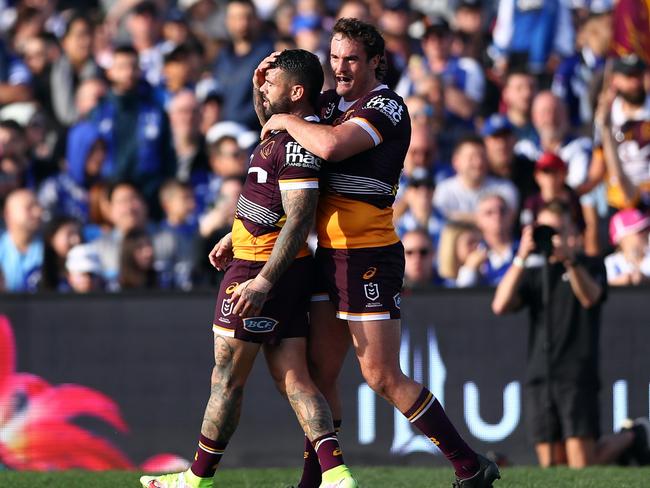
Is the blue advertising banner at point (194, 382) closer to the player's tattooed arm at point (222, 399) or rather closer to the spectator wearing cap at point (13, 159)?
the spectator wearing cap at point (13, 159)

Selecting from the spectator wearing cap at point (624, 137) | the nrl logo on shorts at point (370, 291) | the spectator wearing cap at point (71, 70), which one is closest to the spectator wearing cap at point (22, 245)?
the spectator wearing cap at point (71, 70)

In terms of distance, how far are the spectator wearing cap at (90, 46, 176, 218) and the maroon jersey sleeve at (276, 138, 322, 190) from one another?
615 centimetres

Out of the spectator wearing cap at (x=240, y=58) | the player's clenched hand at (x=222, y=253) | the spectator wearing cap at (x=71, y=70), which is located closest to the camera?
the player's clenched hand at (x=222, y=253)

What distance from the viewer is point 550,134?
452 inches

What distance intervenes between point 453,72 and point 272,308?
6.73 meters

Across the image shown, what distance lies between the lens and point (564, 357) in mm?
A: 8852

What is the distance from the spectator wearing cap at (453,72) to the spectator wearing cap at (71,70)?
11.0 feet

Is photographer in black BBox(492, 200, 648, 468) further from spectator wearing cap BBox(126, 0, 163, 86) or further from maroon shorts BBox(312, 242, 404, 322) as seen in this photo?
spectator wearing cap BBox(126, 0, 163, 86)

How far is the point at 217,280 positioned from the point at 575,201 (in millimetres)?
2826

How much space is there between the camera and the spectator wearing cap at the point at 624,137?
420 inches

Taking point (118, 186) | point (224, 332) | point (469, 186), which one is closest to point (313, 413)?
point (224, 332)

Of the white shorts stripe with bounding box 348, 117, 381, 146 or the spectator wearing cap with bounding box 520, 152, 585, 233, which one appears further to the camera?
the spectator wearing cap with bounding box 520, 152, 585, 233

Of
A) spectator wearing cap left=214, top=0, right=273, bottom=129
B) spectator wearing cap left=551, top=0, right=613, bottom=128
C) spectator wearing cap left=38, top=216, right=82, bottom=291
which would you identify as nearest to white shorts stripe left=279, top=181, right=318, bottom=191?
spectator wearing cap left=38, top=216, right=82, bottom=291

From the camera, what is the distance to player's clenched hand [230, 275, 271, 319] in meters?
5.84
